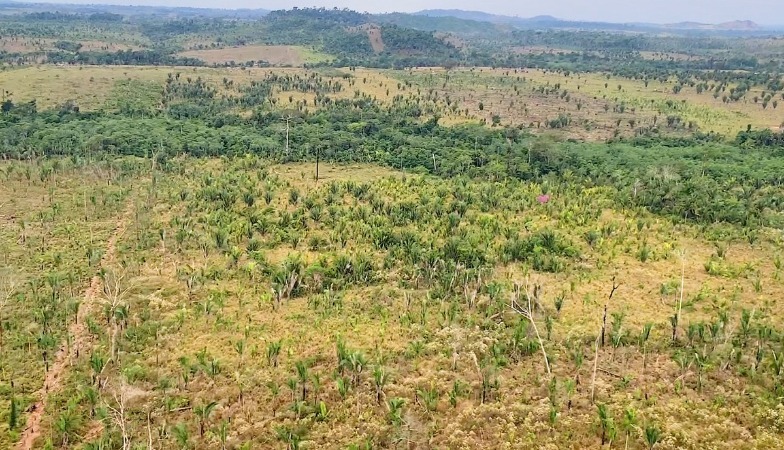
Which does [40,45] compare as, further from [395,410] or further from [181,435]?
[395,410]

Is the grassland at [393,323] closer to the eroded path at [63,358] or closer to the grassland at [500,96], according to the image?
the eroded path at [63,358]

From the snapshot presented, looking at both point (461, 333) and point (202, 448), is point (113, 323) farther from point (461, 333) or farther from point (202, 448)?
point (461, 333)

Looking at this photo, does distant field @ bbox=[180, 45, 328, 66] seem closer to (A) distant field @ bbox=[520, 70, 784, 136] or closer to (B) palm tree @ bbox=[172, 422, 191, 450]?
(A) distant field @ bbox=[520, 70, 784, 136]

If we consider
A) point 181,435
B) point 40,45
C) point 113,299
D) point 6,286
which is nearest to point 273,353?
point 181,435

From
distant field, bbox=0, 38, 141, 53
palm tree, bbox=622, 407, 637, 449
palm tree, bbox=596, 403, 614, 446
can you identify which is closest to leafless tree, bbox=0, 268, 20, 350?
palm tree, bbox=596, 403, 614, 446

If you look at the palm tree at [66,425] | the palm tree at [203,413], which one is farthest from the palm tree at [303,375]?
the palm tree at [66,425]

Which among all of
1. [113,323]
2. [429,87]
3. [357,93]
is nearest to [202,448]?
[113,323]

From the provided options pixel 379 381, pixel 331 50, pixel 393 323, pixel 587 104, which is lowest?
pixel 393 323

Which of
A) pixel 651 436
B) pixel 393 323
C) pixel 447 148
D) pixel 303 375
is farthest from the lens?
pixel 447 148
